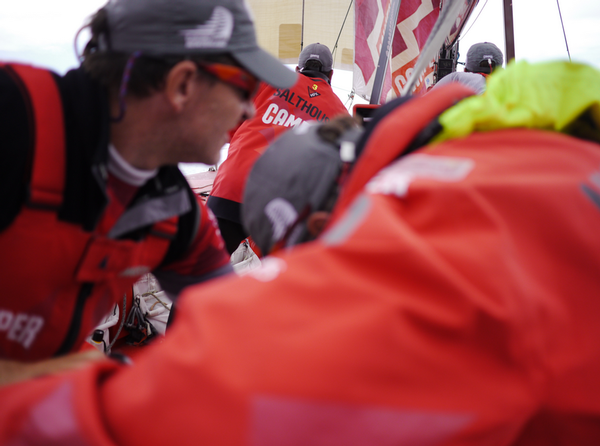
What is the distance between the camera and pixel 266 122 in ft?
7.91

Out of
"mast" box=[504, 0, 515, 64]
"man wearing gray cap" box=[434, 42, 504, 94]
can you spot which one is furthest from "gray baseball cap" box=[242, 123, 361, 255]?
"man wearing gray cap" box=[434, 42, 504, 94]

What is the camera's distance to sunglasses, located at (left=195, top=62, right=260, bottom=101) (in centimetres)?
98

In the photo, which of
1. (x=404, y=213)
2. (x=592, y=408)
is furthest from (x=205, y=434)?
(x=592, y=408)

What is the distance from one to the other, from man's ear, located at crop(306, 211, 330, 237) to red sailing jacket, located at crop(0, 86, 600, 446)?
16 cm

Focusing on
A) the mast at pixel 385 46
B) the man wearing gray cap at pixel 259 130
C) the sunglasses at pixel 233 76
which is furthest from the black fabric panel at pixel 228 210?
the sunglasses at pixel 233 76

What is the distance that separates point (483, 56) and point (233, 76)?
9.20ft

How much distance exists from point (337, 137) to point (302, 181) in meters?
0.09

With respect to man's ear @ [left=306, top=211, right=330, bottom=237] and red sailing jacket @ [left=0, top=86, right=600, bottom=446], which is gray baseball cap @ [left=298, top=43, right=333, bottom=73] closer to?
man's ear @ [left=306, top=211, right=330, bottom=237]

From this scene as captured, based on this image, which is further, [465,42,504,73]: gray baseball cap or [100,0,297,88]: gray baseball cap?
[465,42,504,73]: gray baseball cap

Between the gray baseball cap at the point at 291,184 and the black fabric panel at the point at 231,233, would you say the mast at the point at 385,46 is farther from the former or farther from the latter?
the gray baseball cap at the point at 291,184

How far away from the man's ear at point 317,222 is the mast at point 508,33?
236 centimetres

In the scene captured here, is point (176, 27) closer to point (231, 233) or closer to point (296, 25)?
point (231, 233)

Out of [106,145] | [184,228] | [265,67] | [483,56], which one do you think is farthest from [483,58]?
[106,145]

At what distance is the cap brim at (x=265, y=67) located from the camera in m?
1.01
